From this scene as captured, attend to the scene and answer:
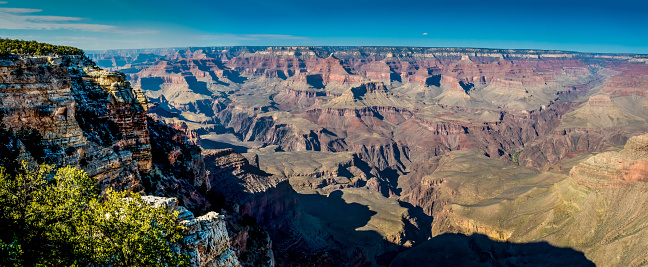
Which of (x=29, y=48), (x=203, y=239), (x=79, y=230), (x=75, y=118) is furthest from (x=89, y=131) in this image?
(x=203, y=239)

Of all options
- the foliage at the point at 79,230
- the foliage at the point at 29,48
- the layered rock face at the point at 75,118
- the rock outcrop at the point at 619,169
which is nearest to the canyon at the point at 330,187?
the layered rock face at the point at 75,118

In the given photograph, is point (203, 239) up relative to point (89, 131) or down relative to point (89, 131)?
down

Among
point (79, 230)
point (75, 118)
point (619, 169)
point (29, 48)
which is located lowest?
point (619, 169)

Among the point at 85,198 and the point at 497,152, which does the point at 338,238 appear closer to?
the point at 85,198

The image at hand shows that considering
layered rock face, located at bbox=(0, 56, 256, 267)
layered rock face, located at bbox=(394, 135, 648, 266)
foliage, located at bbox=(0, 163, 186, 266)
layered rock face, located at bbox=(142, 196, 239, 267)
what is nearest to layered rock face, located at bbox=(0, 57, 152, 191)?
layered rock face, located at bbox=(0, 56, 256, 267)

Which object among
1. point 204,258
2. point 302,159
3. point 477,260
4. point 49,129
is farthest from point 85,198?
point 302,159

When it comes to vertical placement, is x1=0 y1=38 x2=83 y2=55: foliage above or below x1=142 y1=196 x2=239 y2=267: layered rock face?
above

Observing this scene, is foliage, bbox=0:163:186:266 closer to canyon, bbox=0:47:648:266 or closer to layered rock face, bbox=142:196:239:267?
layered rock face, bbox=142:196:239:267

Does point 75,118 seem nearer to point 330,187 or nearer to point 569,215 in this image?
point 569,215
